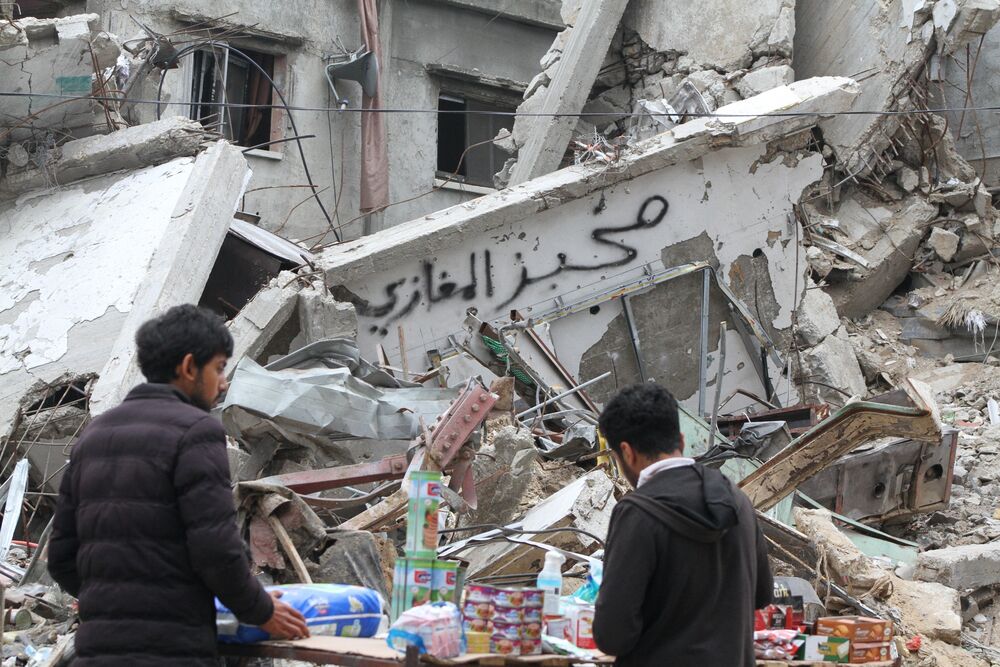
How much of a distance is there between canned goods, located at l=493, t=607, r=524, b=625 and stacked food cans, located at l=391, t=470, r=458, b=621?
290mm

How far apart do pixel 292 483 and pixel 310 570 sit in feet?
4.34

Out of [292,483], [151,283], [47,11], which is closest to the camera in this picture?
[292,483]

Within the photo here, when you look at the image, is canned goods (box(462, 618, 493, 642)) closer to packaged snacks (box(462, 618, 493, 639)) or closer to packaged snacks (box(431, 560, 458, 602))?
packaged snacks (box(462, 618, 493, 639))

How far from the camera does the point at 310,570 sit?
3902mm

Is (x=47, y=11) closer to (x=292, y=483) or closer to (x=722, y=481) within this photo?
(x=292, y=483)

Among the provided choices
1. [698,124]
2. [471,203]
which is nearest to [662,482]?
[471,203]

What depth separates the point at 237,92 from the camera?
44.0 ft

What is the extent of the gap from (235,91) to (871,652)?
11695 mm

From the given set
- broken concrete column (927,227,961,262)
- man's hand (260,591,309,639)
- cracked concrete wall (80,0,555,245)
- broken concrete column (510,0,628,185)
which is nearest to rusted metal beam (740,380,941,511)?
man's hand (260,591,309,639)

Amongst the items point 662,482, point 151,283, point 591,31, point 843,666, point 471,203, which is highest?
point 591,31

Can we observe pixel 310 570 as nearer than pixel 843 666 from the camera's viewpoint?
No

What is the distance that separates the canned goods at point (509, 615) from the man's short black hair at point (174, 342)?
936mm

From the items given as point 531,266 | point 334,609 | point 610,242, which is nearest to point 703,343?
point 610,242

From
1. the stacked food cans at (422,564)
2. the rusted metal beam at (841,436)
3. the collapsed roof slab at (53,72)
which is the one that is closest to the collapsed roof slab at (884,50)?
the rusted metal beam at (841,436)
